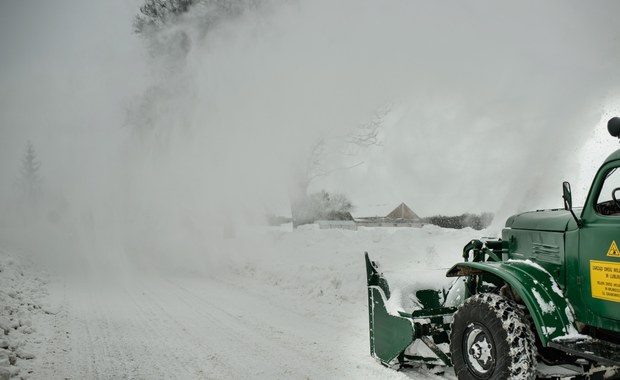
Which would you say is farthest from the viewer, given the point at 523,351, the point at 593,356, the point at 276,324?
the point at 276,324

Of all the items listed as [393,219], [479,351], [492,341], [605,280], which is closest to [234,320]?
[479,351]

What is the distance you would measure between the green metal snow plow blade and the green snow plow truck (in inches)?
0.9

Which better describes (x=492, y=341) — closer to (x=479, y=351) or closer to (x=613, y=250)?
(x=479, y=351)

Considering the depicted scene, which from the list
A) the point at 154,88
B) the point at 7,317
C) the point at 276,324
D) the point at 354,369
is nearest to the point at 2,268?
the point at 7,317

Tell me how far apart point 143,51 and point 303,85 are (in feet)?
29.6

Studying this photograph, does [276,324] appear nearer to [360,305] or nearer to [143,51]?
[360,305]

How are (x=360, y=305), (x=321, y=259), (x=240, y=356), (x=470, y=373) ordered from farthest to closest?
(x=321, y=259) → (x=360, y=305) → (x=240, y=356) → (x=470, y=373)

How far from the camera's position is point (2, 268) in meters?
10.9

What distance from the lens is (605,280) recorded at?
3.29m

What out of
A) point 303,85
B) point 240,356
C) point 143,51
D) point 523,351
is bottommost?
point 240,356

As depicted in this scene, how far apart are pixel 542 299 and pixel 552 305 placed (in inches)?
3.7

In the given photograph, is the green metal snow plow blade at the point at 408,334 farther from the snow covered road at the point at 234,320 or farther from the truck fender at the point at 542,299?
the truck fender at the point at 542,299

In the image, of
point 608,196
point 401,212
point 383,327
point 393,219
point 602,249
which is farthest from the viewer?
point 401,212

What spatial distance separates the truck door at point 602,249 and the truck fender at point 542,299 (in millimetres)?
172
